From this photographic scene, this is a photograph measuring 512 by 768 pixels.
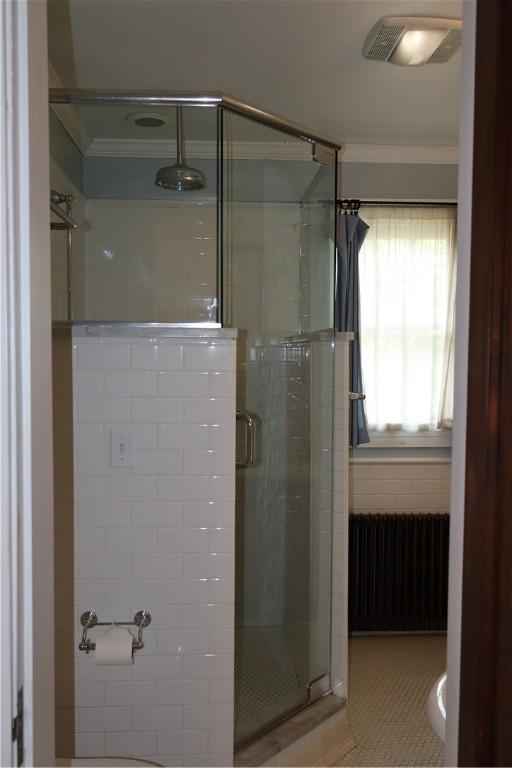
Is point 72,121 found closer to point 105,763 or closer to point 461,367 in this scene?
point 461,367

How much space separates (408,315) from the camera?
396cm

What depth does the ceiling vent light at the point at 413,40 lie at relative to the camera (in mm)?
2416

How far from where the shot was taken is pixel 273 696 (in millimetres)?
2652

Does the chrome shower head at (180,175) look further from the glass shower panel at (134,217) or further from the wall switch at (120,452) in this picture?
the wall switch at (120,452)

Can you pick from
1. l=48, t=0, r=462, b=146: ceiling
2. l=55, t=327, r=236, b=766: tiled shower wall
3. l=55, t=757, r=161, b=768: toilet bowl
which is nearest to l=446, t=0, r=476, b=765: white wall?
l=55, t=757, r=161, b=768: toilet bowl

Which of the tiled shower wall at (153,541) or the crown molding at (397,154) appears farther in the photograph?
the crown molding at (397,154)

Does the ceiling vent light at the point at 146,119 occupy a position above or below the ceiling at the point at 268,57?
below

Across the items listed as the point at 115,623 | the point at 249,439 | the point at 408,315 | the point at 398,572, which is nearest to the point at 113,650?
the point at 115,623

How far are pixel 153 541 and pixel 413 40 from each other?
2.10m

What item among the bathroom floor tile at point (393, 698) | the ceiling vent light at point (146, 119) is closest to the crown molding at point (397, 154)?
the ceiling vent light at point (146, 119)

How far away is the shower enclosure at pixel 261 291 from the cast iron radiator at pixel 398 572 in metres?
0.94

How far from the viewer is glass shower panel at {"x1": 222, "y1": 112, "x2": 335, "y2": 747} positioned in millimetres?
2848

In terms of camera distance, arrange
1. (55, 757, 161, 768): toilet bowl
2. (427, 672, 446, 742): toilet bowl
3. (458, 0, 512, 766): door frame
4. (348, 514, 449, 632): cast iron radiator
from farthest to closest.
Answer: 1. (348, 514, 449, 632): cast iron radiator
2. (55, 757, 161, 768): toilet bowl
3. (427, 672, 446, 742): toilet bowl
4. (458, 0, 512, 766): door frame

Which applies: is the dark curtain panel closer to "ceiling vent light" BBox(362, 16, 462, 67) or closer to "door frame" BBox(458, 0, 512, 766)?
"ceiling vent light" BBox(362, 16, 462, 67)
